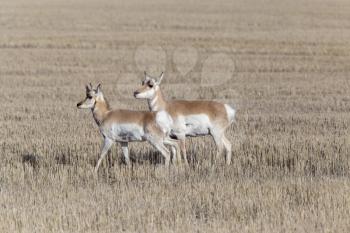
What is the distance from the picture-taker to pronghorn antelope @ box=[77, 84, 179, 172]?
12.0 metres

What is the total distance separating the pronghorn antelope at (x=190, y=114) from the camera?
12.8 meters

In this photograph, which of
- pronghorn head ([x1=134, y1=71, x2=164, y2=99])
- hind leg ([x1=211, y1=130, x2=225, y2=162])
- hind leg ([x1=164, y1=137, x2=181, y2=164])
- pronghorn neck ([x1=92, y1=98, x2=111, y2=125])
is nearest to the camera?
hind leg ([x1=164, y1=137, x2=181, y2=164])

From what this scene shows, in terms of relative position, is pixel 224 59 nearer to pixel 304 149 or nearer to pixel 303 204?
pixel 304 149

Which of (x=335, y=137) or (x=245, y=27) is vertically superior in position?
(x=245, y=27)

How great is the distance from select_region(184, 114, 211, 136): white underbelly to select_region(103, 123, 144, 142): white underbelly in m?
1.05

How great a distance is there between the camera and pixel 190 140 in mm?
15078

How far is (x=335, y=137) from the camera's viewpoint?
48.8ft

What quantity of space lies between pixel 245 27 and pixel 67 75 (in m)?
20.0

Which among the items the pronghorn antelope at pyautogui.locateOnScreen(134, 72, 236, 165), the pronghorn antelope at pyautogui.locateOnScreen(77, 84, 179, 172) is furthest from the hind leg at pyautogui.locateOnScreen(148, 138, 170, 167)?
the pronghorn antelope at pyautogui.locateOnScreen(134, 72, 236, 165)

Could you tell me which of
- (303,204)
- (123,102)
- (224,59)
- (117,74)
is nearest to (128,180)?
(303,204)

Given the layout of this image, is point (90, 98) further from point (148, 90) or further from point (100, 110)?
point (148, 90)

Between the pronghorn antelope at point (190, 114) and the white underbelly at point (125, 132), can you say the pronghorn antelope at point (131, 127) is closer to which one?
the white underbelly at point (125, 132)

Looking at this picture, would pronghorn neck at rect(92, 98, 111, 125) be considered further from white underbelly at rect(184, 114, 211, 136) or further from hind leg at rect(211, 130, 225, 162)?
hind leg at rect(211, 130, 225, 162)

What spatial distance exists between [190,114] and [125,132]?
1.25 meters
